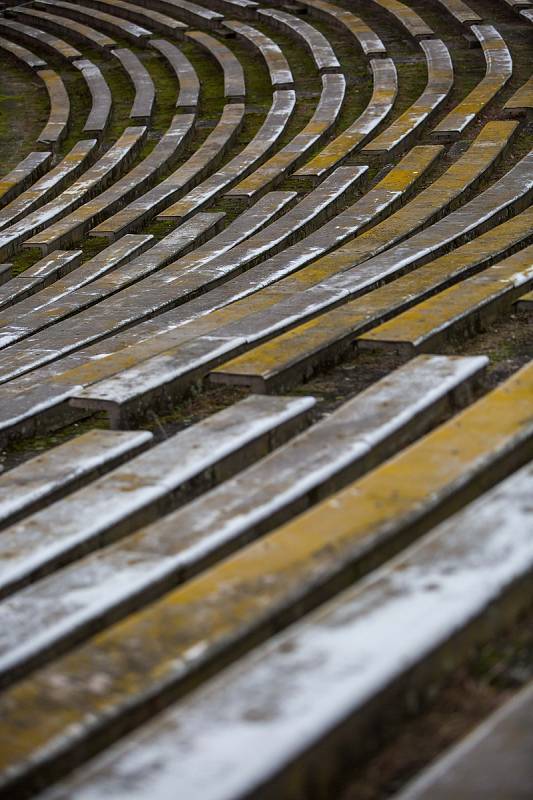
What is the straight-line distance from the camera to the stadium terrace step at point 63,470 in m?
3.31

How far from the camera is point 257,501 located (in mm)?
2967

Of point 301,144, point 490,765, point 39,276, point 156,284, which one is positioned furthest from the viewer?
point 301,144

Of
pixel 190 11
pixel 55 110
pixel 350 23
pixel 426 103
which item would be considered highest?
pixel 190 11

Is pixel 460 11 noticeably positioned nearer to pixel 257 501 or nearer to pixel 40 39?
pixel 40 39

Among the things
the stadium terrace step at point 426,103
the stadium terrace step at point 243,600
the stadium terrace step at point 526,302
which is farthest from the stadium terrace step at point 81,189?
the stadium terrace step at point 243,600

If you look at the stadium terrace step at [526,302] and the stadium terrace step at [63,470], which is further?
the stadium terrace step at [526,302]

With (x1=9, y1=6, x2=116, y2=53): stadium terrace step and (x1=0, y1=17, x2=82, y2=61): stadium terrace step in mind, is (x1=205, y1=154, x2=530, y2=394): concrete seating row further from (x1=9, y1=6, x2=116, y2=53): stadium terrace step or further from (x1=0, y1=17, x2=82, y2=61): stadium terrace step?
(x1=9, y1=6, x2=116, y2=53): stadium terrace step

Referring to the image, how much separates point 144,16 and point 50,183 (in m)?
6.71

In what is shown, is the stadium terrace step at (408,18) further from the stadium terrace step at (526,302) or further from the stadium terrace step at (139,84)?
the stadium terrace step at (526,302)

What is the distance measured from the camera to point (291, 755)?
72.6 inches

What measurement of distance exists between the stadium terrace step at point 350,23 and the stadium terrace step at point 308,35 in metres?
0.28

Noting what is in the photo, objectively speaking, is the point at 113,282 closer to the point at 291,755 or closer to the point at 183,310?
the point at 183,310

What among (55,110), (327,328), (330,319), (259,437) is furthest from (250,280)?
(55,110)

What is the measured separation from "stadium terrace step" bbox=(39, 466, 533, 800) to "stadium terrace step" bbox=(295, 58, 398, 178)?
6.24m
